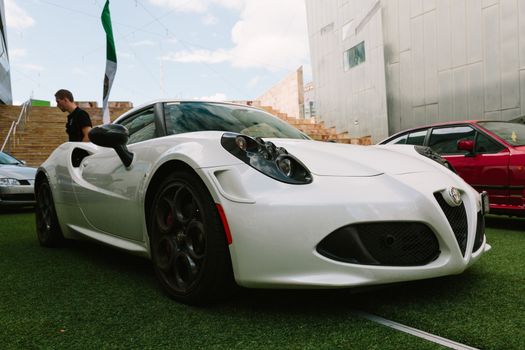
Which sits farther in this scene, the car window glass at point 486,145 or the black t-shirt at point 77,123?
the black t-shirt at point 77,123

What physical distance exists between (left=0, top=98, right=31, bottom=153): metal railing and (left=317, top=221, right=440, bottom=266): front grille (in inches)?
514

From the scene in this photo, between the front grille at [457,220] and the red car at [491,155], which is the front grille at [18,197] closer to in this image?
the red car at [491,155]

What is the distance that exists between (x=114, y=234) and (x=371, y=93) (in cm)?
1152

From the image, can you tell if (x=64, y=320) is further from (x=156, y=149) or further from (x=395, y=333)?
(x=395, y=333)

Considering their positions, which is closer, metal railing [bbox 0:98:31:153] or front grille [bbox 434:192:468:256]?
front grille [bbox 434:192:468:256]

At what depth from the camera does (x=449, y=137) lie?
5316 mm

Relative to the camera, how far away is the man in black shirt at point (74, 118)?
498 cm

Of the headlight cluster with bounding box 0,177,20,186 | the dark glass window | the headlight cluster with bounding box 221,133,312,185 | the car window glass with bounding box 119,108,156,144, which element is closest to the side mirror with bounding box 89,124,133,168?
the car window glass with bounding box 119,108,156,144

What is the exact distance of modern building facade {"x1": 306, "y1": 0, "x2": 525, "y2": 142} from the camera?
9531 millimetres

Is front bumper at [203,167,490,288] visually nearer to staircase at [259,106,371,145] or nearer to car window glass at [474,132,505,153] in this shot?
car window glass at [474,132,505,153]

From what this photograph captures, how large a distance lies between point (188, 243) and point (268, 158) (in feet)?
1.85

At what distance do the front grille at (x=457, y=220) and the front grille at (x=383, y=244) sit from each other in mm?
156

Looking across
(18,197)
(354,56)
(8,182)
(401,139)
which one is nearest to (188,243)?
(401,139)

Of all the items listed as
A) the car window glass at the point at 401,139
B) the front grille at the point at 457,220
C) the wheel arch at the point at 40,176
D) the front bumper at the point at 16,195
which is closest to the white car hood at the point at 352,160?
the front grille at the point at 457,220
